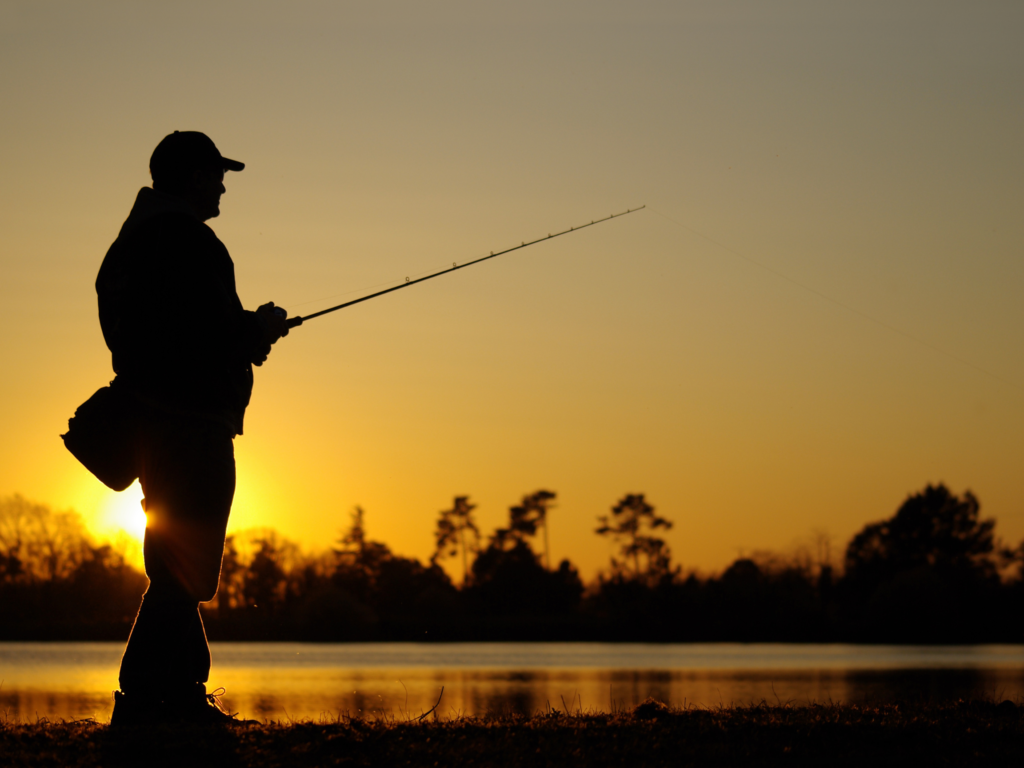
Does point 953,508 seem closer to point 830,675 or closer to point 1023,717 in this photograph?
point 830,675

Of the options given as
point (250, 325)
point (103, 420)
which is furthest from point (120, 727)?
point (250, 325)

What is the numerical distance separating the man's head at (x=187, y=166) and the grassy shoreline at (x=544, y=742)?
2.28 m

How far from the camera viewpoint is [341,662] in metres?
29.8

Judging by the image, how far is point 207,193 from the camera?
518cm

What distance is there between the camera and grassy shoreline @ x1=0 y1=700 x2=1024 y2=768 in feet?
13.8

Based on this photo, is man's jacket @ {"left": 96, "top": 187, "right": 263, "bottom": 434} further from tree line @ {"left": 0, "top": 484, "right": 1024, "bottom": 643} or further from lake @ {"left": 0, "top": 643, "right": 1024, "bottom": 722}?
tree line @ {"left": 0, "top": 484, "right": 1024, "bottom": 643}

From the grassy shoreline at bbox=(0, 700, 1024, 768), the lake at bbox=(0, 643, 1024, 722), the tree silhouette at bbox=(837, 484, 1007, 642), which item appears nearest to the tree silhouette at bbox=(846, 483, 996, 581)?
the tree silhouette at bbox=(837, 484, 1007, 642)

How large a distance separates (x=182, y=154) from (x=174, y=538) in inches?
66.6

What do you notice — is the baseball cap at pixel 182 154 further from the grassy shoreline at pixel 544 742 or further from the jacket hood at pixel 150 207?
the grassy shoreline at pixel 544 742

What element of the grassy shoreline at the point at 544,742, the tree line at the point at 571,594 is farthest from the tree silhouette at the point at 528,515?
the grassy shoreline at the point at 544,742

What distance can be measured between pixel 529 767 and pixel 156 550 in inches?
71.0

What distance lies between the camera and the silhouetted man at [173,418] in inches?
188

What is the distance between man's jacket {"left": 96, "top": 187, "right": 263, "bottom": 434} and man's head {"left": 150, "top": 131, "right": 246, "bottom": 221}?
0.22 meters

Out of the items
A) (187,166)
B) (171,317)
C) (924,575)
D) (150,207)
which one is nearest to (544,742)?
(171,317)
